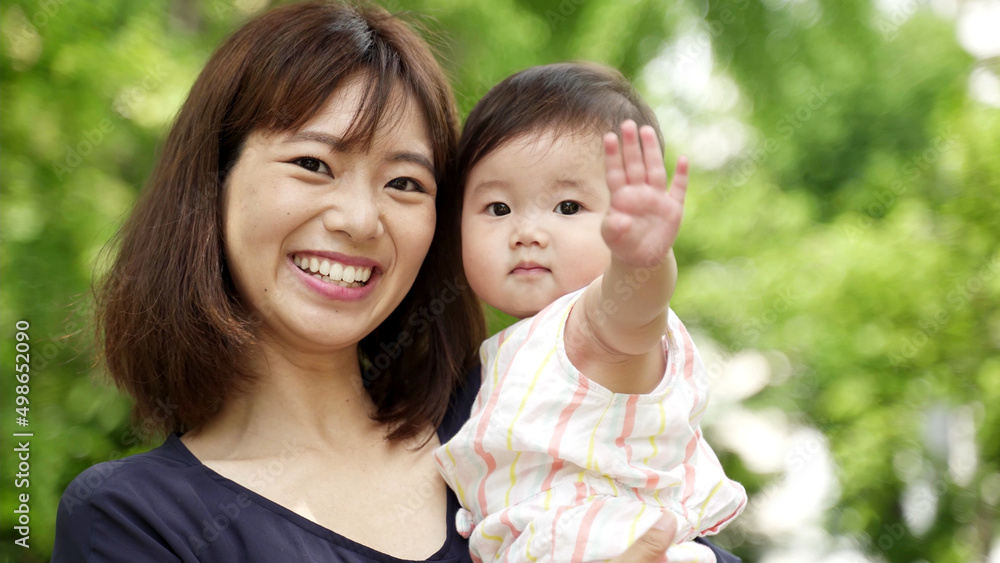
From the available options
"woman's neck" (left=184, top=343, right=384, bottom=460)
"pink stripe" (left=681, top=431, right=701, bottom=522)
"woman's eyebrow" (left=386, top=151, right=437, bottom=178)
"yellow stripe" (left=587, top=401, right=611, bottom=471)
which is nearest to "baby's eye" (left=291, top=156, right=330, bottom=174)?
"woman's eyebrow" (left=386, top=151, right=437, bottom=178)

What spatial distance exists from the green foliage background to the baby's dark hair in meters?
0.93

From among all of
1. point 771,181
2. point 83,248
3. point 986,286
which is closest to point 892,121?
point 771,181

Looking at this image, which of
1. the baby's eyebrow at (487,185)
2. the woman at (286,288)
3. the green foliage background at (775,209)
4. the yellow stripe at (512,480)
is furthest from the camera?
the green foliage background at (775,209)

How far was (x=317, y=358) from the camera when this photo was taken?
1.76 meters

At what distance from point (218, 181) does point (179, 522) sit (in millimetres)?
659

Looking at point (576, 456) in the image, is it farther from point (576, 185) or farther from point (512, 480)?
point (576, 185)

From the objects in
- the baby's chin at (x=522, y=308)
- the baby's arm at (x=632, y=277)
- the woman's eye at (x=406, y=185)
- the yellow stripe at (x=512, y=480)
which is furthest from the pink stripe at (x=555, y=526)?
the woman's eye at (x=406, y=185)

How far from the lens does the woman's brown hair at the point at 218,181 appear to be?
1.59 metres

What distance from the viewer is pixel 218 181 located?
5.47 feet

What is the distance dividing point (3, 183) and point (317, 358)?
151cm

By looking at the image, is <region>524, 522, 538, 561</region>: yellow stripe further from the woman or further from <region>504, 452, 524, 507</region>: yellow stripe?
the woman

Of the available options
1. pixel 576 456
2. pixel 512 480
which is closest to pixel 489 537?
pixel 512 480

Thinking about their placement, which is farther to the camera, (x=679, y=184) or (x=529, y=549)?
(x=529, y=549)

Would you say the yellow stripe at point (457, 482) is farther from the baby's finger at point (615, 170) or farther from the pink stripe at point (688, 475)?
the baby's finger at point (615, 170)
